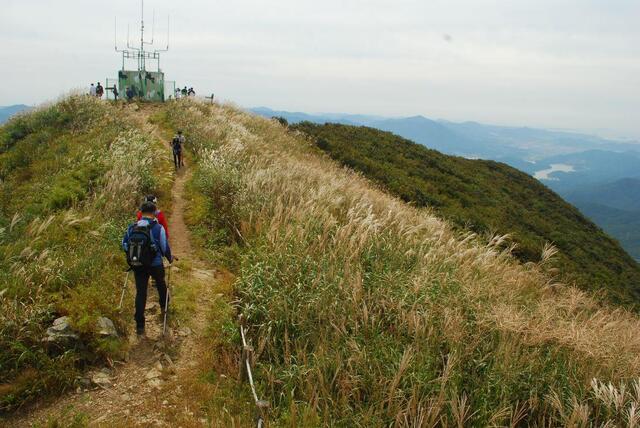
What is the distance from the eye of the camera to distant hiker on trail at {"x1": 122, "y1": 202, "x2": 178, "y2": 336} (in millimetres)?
5676

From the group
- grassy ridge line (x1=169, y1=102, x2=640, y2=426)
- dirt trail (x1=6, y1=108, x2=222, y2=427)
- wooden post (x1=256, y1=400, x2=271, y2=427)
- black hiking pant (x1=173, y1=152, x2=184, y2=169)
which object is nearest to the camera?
wooden post (x1=256, y1=400, x2=271, y2=427)

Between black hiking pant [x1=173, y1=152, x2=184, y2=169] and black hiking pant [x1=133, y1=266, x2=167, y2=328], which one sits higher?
black hiking pant [x1=173, y1=152, x2=184, y2=169]

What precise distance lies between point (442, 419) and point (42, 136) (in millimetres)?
17567

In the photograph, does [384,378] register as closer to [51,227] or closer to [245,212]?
[245,212]

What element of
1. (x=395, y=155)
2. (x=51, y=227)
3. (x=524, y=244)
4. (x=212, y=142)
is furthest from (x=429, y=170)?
(x=51, y=227)

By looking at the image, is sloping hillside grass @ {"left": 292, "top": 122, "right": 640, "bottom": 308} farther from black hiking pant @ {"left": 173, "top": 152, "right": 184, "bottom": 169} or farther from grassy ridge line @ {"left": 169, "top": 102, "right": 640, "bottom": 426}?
black hiking pant @ {"left": 173, "top": 152, "right": 184, "bottom": 169}

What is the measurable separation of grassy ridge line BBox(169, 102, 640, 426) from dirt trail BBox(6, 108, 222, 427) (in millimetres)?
852

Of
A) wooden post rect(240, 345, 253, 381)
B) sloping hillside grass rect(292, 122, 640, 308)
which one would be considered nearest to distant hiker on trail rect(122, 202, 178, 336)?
wooden post rect(240, 345, 253, 381)

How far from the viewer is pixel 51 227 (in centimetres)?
735

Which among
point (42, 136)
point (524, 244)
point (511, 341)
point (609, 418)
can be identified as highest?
point (42, 136)

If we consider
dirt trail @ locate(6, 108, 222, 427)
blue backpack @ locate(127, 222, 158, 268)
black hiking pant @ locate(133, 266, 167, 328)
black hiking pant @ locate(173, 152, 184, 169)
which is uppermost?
black hiking pant @ locate(173, 152, 184, 169)

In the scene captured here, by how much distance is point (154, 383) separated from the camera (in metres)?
4.90

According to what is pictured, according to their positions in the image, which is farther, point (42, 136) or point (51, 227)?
point (42, 136)

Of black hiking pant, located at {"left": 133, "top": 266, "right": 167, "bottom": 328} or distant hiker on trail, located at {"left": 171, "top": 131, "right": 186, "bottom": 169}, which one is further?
distant hiker on trail, located at {"left": 171, "top": 131, "right": 186, "bottom": 169}
